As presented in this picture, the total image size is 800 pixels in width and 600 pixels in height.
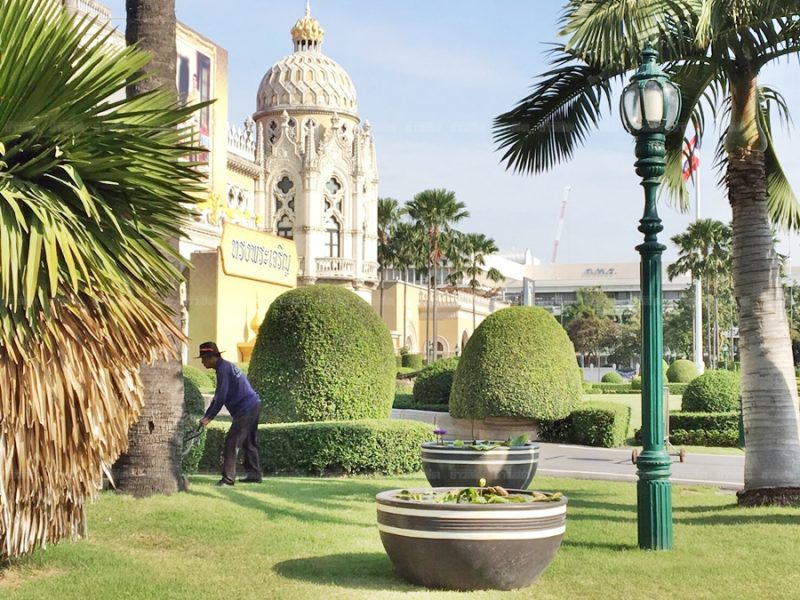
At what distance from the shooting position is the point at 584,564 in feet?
25.6

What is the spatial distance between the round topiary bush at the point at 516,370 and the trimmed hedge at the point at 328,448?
6.29m

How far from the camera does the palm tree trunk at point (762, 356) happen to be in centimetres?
1077

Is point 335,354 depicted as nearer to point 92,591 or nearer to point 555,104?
point 555,104

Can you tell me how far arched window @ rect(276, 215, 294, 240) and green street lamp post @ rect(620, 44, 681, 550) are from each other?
191 ft

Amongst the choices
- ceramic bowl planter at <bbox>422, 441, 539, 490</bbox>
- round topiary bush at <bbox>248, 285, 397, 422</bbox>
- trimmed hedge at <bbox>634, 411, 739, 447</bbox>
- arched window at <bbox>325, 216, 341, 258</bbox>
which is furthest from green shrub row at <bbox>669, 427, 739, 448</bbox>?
arched window at <bbox>325, 216, 341, 258</bbox>

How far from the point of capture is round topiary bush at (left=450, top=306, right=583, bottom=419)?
65.9 feet

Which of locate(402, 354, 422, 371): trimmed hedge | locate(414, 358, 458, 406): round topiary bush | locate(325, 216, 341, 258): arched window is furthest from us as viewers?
locate(325, 216, 341, 258): arched window

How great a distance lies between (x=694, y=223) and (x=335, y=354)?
53.1 metres

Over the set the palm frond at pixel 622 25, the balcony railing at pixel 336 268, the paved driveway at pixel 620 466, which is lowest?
the paved driveway at pixel 620 466

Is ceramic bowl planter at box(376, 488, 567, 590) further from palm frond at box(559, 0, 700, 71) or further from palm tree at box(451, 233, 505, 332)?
palm tree at box(451, 233, 505, 332)

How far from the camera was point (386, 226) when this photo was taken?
7275 centimetres

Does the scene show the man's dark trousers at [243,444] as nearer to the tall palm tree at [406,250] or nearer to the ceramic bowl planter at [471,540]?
Answer: the ceramic bowl planter at [471,540]

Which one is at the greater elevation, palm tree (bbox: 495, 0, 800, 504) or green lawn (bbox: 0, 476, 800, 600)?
palm tree (bbox: 495, 0, 800, 504)

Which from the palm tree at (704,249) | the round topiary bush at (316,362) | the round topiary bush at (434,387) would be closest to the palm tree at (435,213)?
the palm tree at (704,249)
